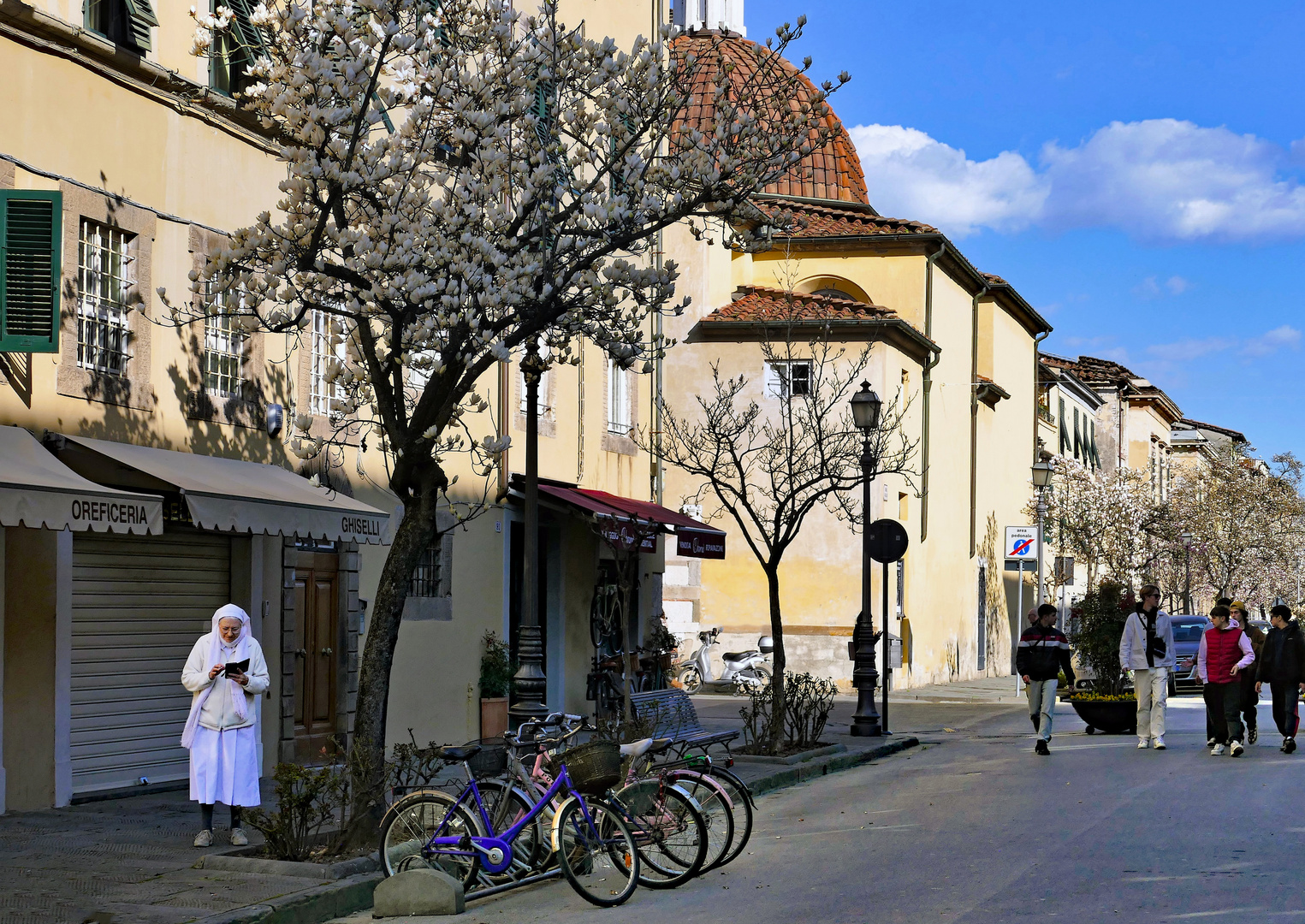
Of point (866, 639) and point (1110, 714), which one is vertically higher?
point (866, 639)

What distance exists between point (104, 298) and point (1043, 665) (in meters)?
11.4

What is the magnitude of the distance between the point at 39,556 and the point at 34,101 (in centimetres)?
354

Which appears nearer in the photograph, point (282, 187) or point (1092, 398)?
point (282, 187)

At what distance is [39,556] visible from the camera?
12562 millimetres

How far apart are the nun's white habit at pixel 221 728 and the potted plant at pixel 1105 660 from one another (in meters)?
14.2

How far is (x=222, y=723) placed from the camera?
418 inches

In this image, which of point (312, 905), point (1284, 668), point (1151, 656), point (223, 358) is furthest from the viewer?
point (1284, 668)

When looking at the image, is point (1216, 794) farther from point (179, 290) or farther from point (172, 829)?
point (179, 290)

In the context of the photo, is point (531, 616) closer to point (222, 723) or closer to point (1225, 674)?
point (222, 723)

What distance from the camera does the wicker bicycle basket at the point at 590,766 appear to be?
368 inches

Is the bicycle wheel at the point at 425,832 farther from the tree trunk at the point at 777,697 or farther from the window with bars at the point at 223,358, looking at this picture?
the tree trunk at the point at 777,697

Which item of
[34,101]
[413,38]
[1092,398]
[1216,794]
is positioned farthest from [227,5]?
[1092,398]

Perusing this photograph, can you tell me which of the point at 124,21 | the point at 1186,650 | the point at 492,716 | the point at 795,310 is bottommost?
the point at 1186,650

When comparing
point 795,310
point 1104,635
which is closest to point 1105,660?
point 1104,635
